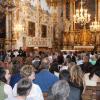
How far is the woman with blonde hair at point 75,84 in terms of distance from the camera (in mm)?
5988

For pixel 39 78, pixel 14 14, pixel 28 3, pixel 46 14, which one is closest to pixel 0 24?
pixel 14 14

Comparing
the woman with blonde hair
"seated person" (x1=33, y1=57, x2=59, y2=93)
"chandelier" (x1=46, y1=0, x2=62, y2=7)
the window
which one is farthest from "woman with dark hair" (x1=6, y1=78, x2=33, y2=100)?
"chandelier" (x1=46, y1=0, x2=62, y2=7)

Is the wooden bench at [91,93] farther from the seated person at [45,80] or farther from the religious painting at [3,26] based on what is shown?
the religious painting at [3,26]

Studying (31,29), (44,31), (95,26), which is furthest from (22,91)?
(95,26)

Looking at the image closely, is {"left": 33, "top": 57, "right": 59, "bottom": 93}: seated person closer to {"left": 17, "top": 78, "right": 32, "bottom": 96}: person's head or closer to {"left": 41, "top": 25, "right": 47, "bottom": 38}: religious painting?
{"left": 17, "top": 78, "right": 32, "bottom": 96}: person's head

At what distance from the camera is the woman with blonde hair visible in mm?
5988

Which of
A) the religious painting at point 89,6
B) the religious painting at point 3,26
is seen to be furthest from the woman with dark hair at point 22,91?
the religious painting at point 89,6

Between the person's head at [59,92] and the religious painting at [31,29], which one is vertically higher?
the religious painting at [31,29]

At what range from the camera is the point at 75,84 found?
6.25 meters

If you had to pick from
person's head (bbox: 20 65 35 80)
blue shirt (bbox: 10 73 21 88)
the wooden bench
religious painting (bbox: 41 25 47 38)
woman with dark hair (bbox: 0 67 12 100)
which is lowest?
the wooden bench

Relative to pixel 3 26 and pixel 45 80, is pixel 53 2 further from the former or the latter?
pixel 45 80

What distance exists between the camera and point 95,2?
3484 cm

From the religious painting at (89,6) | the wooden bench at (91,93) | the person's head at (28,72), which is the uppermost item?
the religious painting at (89,6)

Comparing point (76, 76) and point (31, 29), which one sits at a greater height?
point (31, 29)
